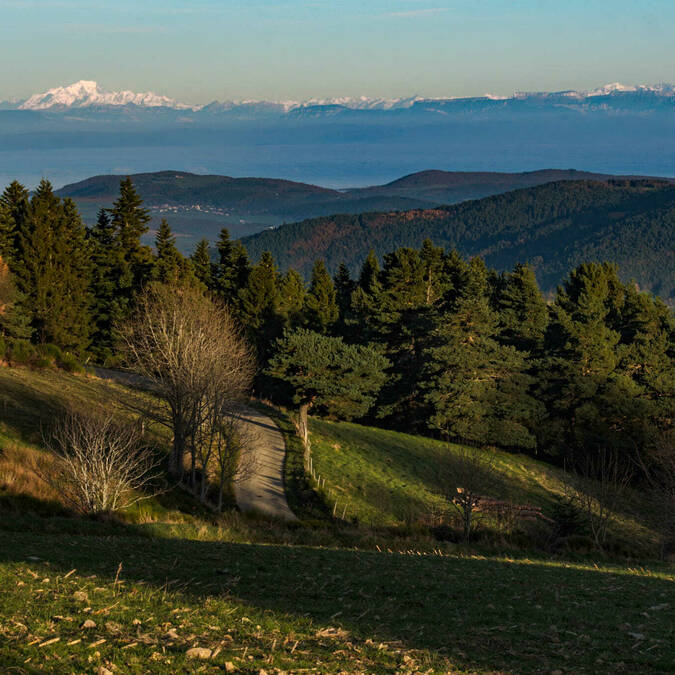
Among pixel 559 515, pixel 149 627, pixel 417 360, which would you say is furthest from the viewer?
pixel 417 360

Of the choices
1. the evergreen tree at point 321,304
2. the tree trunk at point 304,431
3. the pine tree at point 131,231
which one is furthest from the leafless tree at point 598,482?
the pine tree at point 131,231

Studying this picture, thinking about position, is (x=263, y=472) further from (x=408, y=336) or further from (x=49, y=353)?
(x=408, y=336)

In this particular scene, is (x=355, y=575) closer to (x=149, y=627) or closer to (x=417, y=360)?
(x=149, y=627)

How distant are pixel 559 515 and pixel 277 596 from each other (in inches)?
911

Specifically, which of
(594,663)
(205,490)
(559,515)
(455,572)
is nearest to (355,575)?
(455,572)

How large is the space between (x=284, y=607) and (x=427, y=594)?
3.05 meters

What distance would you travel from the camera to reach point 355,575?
1347 cm

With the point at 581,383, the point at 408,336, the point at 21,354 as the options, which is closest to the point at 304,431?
the point at 21,354

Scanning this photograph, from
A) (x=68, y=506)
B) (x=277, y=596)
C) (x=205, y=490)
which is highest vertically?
(x=277, y=596)

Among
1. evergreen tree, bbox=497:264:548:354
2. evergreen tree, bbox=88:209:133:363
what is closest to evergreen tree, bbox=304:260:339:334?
evergreen tree, bbox=497:264:548:354

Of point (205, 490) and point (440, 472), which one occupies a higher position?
point (205, 490)

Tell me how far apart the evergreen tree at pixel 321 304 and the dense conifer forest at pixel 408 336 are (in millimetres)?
291

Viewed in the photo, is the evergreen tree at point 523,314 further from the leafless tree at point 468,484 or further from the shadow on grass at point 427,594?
the shadow on grass at point 427,594

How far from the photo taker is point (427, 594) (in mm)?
12094
